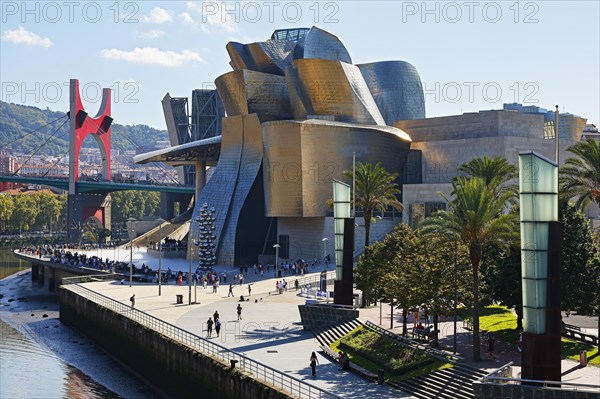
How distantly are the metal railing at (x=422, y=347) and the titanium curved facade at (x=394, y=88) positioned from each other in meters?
55.0

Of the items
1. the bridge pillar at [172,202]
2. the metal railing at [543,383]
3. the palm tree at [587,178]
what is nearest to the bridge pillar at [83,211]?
the bridge pillar at [172,202]

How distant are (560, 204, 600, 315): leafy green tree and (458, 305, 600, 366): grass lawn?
1689 mm

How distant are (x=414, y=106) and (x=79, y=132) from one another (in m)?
69.5

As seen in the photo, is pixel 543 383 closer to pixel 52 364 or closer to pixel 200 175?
pixel 52 364

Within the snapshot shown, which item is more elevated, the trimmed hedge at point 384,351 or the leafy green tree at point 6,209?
the leafy green tree at point 6,209

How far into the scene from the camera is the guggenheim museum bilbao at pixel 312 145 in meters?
73.7

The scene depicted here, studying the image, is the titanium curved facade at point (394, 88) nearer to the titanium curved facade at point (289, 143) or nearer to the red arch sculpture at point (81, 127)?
the titanium curved facade at point (289, 143)

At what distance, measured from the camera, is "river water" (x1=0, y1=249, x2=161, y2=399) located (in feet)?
129

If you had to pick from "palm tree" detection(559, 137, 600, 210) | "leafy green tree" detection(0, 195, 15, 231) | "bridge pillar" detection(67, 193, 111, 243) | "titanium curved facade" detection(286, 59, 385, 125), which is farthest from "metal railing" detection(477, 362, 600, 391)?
"leafy green tree" detection(0, 195, 15, 231)

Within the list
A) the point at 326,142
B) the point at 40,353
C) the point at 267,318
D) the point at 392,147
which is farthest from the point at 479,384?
the point at 392,147

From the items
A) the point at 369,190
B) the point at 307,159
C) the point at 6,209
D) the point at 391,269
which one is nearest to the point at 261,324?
the point at 391,269

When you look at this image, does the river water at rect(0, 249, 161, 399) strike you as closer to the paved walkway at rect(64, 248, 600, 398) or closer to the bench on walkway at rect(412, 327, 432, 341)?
the paved walkway at rect(64, 248, 600, 398)

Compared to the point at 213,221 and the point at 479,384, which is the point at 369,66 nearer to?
the point at 213,221

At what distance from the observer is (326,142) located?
7331 centimetres
